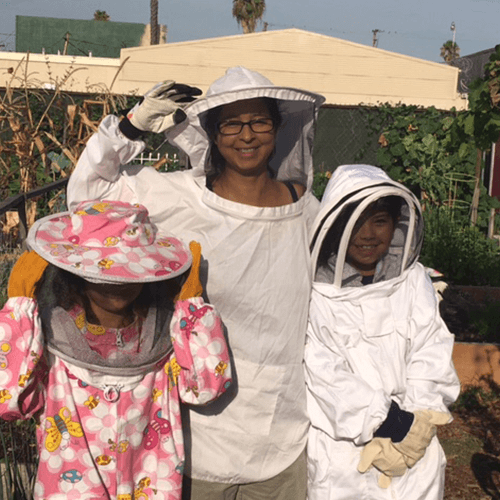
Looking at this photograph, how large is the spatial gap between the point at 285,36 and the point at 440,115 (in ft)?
24.4

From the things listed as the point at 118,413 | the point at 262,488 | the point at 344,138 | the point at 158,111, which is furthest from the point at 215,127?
the point at 344,138

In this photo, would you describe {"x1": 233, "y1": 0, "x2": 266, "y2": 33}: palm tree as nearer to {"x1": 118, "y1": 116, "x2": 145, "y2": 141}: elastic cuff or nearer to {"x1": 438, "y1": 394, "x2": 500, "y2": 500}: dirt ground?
{"x1": 438, "y1": 394, "x2": 500, "y2": 500}: dirt ground

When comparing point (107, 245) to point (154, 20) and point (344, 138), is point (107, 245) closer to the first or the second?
point (344, 138)

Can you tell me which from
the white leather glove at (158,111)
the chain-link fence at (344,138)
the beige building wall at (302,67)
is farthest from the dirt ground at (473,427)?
the beige building wall at (302,67)

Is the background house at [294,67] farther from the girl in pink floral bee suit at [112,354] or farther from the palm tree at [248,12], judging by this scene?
the palm tree at [248,12]

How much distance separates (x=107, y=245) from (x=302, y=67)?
16374 mm

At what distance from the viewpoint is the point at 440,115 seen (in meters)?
11.3

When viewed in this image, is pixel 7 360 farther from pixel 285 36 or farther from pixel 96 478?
pixel 285 36

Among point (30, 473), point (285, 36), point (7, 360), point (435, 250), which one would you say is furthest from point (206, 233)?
point (285, 36)

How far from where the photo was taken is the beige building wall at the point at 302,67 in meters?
16.7

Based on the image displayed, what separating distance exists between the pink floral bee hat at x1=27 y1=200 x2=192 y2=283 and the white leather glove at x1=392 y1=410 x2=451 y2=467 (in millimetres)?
973

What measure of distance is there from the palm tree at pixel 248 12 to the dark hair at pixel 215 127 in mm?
33037

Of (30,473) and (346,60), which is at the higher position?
(346,60)

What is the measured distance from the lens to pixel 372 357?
8.38ft
